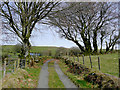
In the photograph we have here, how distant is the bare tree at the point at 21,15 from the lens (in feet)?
18.1

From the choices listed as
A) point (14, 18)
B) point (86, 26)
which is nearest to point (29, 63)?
point (14, 18)

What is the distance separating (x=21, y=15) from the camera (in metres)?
5.30

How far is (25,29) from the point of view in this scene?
236 inches

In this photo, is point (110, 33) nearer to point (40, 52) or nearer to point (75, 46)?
point (75, 46)

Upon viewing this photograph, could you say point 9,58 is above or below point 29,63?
Result: above

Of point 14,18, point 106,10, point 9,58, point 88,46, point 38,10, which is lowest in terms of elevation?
point 9,58

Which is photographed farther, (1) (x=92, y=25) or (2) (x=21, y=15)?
(1) (x=92, y=25)

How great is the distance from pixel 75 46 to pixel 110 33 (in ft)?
12.1

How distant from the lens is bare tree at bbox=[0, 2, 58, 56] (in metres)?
5.52

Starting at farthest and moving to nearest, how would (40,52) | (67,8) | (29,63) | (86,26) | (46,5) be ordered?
(86,26) → (40,52) → (29,63) → (46,5) → (67,8)

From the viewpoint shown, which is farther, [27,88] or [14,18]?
[14,18]

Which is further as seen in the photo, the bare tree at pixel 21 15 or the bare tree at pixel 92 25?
the bare tree at pixel 92 25

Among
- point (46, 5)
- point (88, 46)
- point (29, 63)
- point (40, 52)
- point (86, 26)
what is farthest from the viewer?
point (88, 46)

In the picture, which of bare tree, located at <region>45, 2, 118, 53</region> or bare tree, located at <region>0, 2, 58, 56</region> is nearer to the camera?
bare tree, located at <region>0, 2, 58, 56</region>
